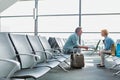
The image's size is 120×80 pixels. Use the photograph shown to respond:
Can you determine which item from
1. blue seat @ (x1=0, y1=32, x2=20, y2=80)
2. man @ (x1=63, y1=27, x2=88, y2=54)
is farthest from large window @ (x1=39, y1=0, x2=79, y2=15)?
blue seat @ (x1=0, y1=32, x2=20, y2=80)

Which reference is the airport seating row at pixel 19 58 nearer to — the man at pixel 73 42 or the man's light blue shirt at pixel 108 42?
the man at pixel 73 42

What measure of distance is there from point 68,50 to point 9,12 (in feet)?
18.6

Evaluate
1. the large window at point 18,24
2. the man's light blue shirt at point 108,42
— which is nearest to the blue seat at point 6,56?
the man's light blue shirt at point 108,42

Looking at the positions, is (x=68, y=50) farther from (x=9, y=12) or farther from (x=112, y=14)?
(x=9, y=12)

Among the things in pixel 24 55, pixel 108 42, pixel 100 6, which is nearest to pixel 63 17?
pixel 100 6

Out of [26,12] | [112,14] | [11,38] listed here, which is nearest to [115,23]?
[112,14]

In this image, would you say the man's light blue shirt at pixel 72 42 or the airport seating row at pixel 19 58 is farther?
the man's light blue shirt at pixel 72 42

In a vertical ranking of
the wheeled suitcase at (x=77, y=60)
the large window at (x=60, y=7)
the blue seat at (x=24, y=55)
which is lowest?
the wheeled suitcase at (x=77, y=60)

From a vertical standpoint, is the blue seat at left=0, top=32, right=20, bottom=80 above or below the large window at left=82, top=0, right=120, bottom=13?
below

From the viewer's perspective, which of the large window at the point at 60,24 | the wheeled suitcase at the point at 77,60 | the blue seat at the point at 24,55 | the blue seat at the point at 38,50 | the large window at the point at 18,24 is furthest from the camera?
the large window at the point at 18,24

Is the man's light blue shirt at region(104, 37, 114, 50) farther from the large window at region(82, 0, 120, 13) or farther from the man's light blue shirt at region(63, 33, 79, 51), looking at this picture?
the large window at region(82, 0, 120, 13)

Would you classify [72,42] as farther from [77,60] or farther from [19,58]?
[19,58]

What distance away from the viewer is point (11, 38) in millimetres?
2803

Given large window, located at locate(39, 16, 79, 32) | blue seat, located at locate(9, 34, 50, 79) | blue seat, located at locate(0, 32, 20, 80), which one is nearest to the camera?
blue seat, located at locate(0, 32, 20, 80)
